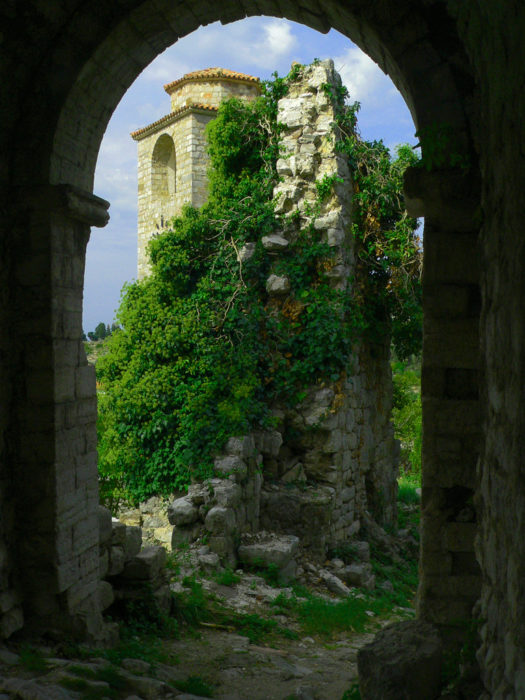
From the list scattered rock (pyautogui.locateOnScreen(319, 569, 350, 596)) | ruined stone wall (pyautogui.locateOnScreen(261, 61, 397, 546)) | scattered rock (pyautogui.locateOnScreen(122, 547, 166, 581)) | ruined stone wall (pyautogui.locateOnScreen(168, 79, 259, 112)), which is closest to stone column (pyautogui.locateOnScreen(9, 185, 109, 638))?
scattered rock (pyautogui.locateOnScreen(122, 547, 166, 581))

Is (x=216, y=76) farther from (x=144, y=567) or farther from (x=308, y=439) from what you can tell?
(x=144, y=567)

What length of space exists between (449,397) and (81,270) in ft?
9.30

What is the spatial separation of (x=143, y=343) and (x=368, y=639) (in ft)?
16.0

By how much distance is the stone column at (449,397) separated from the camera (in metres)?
3.25

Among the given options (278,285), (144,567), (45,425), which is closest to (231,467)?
(144,567)

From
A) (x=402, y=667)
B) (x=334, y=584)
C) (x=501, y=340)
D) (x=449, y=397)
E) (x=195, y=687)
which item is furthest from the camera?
(x=334, y=584)

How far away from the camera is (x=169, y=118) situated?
51.6 feet

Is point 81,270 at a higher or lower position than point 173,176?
lower

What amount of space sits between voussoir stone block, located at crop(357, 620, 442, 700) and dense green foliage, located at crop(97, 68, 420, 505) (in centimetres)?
445

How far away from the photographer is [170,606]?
16.5 feet

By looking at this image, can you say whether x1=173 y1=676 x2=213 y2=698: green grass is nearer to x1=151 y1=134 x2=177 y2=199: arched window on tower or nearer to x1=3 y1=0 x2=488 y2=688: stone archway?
x1=3 y1=0 x2=488 y2=688: stone archway

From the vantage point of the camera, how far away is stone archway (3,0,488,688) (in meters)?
3.27

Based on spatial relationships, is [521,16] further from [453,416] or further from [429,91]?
[453,416]

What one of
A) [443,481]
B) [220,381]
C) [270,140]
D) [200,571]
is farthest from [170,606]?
[270,140]
